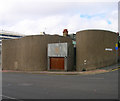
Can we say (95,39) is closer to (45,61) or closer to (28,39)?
(45,61)

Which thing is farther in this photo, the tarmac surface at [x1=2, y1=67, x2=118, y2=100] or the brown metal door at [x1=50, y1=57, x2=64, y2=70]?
the brown metal door at [x1=50, y1=57, x2=64, y2=70]

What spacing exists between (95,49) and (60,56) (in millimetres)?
7020

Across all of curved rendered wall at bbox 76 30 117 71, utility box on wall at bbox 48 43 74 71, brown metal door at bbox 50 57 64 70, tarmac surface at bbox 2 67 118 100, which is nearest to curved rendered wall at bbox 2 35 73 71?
utility box on wall at bbox 48 43 74 71

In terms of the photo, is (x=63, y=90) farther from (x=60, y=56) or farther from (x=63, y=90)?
(x=60, y=56)

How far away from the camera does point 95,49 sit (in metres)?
29.8

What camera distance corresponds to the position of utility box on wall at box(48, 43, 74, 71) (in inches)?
1251

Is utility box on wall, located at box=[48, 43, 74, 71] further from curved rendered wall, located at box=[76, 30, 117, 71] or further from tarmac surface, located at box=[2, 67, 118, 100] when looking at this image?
tarmac surface, located at box=[2, 67, 118, 100]

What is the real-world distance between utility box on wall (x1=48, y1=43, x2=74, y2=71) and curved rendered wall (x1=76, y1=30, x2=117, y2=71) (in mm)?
2756

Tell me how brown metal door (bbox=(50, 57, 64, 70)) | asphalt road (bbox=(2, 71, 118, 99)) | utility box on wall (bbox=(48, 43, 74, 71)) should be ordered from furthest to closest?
1. brown metal door (bbox=(50, 57, 64, 70))
2. utility box on wall (bbox=(48, 43, 74, 71))
3. asphalt road (bbox=(2, 71, 118, 99))

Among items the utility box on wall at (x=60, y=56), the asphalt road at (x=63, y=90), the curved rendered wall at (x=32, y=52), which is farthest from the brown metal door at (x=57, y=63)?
the asphalt road at (x=63, y=90)

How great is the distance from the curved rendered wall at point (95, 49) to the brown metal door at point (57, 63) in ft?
13.0

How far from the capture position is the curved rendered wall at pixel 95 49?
1170 inches

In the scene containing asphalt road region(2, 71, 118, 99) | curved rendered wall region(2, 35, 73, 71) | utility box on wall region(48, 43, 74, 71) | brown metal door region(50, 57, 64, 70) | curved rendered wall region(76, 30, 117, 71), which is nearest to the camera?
asphalt road region(2, 71, 118, 99)

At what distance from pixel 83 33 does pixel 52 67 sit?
9.29 meters
